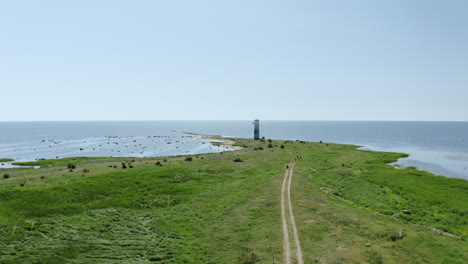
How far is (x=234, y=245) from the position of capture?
26.8 meters

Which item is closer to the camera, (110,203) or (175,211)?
(175,211)

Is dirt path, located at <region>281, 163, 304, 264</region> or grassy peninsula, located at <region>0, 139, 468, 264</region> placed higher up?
dirt path, located at <region>281, 163, 304, 264</region>

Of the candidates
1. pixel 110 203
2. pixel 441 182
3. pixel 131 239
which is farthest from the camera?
pixel 441 182

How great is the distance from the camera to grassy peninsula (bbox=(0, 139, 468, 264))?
24.7 meters

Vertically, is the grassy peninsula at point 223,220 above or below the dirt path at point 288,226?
below

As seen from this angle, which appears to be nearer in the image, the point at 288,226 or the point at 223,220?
the point at 288,226

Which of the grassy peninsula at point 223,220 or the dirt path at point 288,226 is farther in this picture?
the grassy peninsula at point 223,220

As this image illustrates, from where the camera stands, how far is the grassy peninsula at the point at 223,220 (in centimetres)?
2467

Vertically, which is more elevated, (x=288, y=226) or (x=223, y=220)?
(x=288, y=226)

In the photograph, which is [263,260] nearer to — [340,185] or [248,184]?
[248,184]

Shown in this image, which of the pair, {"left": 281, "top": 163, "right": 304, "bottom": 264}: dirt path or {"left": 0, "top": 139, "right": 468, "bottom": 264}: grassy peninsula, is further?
{"left": 0, "top": 139, "right": 468, "bottom": 264}: grassy peninsula

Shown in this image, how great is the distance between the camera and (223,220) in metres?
34.1

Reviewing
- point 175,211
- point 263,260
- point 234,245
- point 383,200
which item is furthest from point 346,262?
point 383,200

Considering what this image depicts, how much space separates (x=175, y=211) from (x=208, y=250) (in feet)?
45.3
